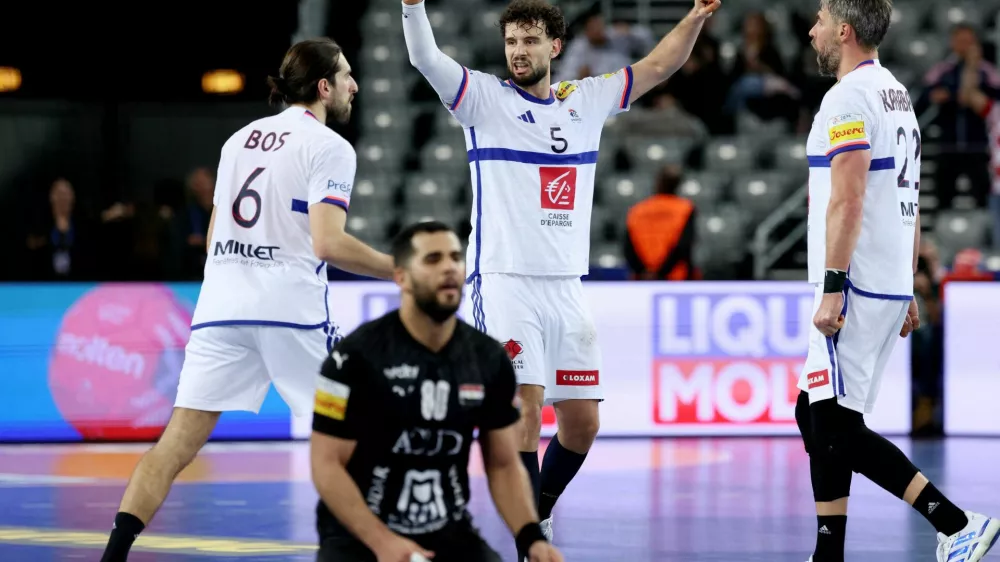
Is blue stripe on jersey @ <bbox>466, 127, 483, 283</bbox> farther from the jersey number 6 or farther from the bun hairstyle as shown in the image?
the bun hairstyle

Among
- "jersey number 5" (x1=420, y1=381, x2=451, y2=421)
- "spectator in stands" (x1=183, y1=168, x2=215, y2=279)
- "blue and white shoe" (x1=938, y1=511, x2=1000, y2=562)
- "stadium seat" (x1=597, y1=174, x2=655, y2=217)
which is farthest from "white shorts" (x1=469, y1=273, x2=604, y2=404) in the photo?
"stadium seat" (x1=597, y1=174, x2=655, y2=217)

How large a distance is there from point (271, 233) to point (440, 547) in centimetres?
186

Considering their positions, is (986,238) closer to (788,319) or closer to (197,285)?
(788,319)

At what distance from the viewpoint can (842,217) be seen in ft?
18.7

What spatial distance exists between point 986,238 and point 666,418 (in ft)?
17.8

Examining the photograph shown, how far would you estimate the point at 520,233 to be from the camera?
6219 mm

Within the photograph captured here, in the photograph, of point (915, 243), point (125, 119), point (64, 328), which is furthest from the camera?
point (125, 119)

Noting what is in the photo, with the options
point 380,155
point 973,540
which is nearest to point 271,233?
point 973,540

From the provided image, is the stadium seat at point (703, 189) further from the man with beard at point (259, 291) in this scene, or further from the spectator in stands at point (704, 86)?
the man with beard at point (259, 291)

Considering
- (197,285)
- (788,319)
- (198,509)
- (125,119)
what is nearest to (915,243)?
(198,509)

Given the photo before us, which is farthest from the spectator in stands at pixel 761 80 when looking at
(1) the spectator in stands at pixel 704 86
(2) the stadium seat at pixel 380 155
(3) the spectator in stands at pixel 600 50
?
(2) the stadium seat at pixel 380 155

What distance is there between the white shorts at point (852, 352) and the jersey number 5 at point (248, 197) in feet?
7.22

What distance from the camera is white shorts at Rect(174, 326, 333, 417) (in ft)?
18.6

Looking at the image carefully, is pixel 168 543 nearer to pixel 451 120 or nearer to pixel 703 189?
pixel 703 189
